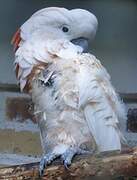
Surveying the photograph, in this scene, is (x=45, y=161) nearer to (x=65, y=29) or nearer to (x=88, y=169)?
(x=88, y=169)

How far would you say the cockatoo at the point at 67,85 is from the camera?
6.06 ft

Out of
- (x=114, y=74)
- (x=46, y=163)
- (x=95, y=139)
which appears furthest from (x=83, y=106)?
(x=114, y=74)

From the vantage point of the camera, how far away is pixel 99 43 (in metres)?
2.23

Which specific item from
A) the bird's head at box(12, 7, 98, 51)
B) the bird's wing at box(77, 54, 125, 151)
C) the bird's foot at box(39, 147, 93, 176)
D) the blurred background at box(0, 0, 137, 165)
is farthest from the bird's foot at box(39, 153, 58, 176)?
the blurred background at box(0, 0, 137, 165)

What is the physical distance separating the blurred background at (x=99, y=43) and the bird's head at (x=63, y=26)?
0.62 ft

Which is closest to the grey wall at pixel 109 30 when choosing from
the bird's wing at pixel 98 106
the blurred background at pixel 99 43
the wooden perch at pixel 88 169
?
the blurred background at pixel 99 43

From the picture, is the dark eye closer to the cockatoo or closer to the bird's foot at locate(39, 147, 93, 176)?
the cockatoo

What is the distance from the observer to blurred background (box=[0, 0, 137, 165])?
2197 millimetres

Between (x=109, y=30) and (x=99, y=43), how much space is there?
5 cm

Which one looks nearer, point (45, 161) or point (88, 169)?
point (88, 169)

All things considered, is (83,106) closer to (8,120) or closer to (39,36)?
(39,36)

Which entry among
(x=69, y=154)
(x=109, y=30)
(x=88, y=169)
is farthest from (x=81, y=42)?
(x=88, y=169)

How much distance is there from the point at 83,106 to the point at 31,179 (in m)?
0.31

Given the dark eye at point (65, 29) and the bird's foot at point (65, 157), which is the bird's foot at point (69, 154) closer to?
the bird's foot at point (65, 157)
